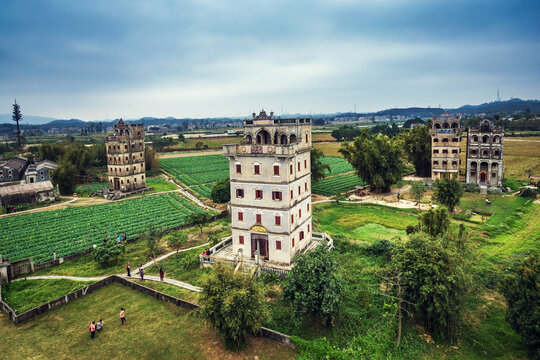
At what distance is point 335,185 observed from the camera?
85000 mm

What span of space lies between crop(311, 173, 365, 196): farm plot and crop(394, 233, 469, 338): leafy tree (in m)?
49.1

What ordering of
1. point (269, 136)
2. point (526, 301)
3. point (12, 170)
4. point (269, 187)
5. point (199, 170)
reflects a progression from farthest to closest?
point (199, 170), point (12, 170), point (269, 136), point (269, 187), point (526, 301)

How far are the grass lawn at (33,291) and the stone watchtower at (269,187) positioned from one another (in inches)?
730

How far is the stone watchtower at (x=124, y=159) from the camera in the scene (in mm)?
84062

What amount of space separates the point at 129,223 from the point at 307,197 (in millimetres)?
33539

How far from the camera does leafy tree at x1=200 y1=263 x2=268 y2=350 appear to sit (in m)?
24.9

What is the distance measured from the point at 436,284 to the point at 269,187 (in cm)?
1916

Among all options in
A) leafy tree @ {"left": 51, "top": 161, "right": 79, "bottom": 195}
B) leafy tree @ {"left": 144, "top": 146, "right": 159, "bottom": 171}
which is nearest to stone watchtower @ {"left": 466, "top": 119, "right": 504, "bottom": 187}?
leafy tree @ {"left": 144, "top": 146, "right": 159, "bottom": 171}

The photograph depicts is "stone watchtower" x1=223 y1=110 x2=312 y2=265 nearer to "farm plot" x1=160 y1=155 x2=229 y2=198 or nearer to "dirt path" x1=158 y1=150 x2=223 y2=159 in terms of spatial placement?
"farm plot" x1=160 y1=155 x2=229 y2=198

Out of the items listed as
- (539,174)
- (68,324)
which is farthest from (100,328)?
(539,174)

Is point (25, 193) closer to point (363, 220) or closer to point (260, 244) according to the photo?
point (260, 244)

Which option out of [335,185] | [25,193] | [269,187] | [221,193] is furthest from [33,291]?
[335,185]

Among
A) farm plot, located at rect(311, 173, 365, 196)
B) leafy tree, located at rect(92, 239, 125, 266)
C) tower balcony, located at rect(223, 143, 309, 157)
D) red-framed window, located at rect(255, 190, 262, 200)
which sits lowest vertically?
leafy tree, located at rect(92, 239, 125, 266)

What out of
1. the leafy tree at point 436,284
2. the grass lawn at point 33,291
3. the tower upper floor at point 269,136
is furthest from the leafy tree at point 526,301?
the grass lawn at point 33,291
